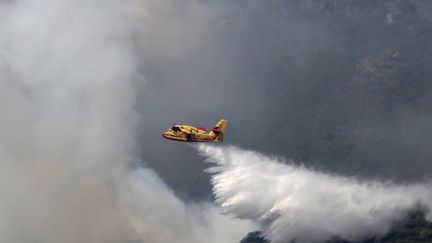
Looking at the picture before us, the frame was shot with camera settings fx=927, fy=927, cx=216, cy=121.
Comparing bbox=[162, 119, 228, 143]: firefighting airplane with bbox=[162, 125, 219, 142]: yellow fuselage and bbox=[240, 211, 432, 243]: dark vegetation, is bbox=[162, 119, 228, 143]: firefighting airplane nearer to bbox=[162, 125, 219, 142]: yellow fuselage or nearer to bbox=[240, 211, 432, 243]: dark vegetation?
bbox=[162, 125, 219, 142]: yellow fuselage

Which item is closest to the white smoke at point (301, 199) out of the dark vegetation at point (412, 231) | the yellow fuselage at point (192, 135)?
the dark vegetation at point (412, 231)

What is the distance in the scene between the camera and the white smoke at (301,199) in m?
158

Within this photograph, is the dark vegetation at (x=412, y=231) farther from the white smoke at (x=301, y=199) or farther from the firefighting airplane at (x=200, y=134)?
the firefighting airplane at (x=200, y=134)

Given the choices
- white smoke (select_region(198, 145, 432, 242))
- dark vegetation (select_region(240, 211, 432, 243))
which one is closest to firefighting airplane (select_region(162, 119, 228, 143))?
white smoke (select_region(198, 145, 432, 242))

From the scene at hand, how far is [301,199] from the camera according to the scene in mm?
168375

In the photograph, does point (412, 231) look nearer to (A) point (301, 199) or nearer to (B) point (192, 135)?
(A) point (301, 199)

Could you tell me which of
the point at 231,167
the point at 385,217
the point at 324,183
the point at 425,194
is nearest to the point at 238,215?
the point at 231,167

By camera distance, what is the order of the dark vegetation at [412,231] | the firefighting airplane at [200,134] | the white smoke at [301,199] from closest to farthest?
the firefighting airplane at [200,134], the white smoke at [301,199], the dark vegetation at [412,231]

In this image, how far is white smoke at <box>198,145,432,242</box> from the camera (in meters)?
158

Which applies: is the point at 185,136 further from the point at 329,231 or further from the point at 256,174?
the point at 329,231

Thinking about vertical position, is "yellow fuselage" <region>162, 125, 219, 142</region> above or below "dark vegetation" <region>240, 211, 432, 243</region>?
below

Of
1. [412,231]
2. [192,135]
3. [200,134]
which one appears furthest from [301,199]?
[412,231]

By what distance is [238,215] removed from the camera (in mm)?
157875

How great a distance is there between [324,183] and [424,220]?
92.2 ft
